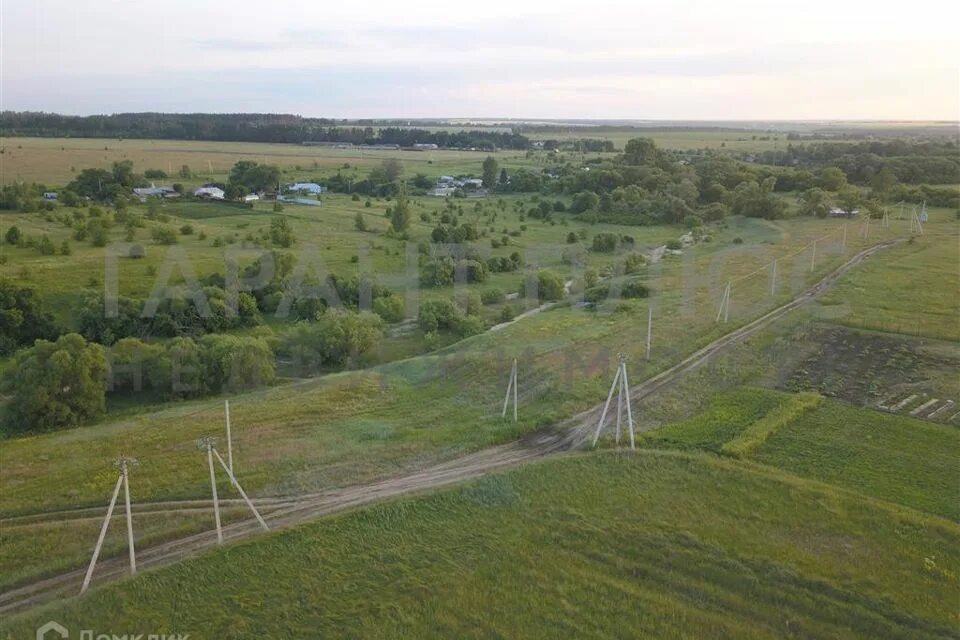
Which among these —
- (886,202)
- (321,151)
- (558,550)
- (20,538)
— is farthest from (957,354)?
(321,151)

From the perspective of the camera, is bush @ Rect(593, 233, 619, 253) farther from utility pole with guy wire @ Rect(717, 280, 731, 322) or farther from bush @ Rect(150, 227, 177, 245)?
bush @ Rect(150, 227, 177, 245)

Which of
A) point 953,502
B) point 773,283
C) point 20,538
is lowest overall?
point 20,538

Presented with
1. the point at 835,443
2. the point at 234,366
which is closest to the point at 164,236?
the point at 234,366

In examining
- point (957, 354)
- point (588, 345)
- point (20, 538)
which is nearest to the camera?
point (20, 538)

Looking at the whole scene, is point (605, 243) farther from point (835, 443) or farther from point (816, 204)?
point (835, 443)

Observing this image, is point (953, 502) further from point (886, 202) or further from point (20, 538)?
→ point (886, 202)

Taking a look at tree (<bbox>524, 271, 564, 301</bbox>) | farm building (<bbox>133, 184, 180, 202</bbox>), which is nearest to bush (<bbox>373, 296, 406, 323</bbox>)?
tree (<bbox>524, 271, 564, 301</bbox>)
